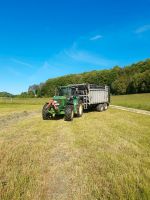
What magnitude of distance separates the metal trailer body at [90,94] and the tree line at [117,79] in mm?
52953

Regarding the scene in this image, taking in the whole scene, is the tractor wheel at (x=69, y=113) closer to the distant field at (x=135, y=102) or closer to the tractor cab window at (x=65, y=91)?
the tractor cab window at (x=65, y=91)

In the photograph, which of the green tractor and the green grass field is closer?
the green grass field

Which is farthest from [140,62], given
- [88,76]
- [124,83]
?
[88,76]

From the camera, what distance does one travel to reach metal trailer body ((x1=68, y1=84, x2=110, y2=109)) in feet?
73.0

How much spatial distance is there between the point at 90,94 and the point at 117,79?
235ft

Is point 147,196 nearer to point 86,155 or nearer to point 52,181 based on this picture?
point 52,181

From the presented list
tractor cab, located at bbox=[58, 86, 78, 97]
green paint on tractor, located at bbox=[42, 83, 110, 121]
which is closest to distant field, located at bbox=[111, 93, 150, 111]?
green paint on tractor, located at bbox=[42, 83, 110, 121]

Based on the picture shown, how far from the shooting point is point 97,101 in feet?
80.4

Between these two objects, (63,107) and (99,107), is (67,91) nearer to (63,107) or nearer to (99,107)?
(63,107)

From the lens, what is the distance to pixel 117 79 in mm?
92625

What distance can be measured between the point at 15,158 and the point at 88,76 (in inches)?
4259

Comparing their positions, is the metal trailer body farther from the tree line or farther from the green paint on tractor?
the tree line

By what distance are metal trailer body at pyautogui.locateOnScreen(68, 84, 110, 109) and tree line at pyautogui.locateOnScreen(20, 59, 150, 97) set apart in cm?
5295

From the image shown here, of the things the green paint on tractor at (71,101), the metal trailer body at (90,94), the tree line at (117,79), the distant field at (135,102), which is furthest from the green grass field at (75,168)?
the tree line at (117,79)
